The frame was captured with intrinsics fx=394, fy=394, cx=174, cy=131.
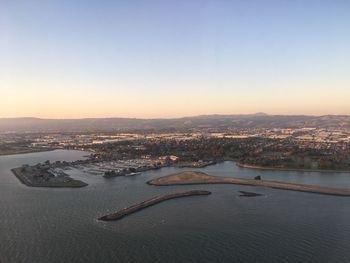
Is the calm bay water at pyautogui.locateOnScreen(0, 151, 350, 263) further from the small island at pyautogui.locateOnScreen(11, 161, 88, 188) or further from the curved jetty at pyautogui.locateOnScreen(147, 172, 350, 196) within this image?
the small island at pyautogui.locateOnScreen(11, 161, 88, 188)

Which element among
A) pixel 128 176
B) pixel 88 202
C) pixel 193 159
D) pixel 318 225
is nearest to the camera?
pixel 318 225

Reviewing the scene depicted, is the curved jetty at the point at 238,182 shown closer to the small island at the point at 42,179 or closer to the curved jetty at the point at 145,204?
the curved jetty at the point at 145,204

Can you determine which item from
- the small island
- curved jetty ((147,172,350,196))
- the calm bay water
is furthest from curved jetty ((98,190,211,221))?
the small island

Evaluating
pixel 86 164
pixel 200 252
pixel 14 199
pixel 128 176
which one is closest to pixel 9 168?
pixel 86 164

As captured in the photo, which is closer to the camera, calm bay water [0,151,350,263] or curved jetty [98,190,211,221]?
calm bay water [0,151,350,263]

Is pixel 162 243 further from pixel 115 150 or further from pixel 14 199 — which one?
pixel 115 150

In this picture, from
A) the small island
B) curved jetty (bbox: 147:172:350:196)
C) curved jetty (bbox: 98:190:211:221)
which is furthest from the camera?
the small island
